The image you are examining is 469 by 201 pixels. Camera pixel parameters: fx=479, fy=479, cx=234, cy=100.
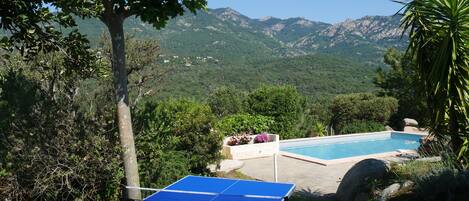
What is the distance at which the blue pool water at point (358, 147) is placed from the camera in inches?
867

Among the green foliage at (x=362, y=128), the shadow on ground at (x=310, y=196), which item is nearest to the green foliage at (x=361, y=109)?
the green foliage at (x=362, y=128)

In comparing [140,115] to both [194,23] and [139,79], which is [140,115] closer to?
[139,79]

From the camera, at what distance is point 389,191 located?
7.65 metres

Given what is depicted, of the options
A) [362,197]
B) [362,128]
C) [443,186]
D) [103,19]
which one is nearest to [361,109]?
[362,128]

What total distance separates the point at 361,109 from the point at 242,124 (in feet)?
34.7

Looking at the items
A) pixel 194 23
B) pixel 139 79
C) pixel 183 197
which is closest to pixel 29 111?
pixel 183 197

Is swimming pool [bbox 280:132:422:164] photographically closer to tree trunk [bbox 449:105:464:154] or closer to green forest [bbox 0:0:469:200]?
green forest [bbox 0:0:469:200]

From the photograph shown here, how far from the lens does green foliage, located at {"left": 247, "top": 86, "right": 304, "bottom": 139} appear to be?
2244cm

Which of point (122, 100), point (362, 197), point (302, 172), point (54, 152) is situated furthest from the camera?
point (302, 172)

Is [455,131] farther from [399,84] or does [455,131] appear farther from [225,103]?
[399,84]

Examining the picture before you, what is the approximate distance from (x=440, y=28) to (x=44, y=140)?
626 cm

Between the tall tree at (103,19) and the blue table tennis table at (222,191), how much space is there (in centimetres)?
63

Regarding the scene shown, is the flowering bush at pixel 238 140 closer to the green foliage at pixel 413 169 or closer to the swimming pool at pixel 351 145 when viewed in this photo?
the swimming pool at pixel 351 145

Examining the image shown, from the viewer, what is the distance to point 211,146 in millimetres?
11219
